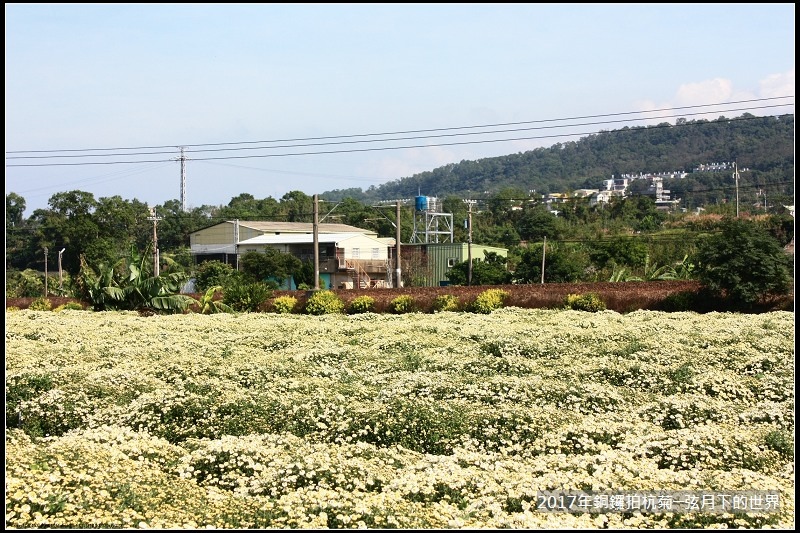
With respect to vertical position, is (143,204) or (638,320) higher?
(143,204)

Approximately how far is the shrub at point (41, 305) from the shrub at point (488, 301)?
16.3 metres

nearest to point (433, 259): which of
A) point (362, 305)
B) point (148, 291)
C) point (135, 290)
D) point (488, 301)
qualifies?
point (362, 305)

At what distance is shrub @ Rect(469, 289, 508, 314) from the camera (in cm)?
2995

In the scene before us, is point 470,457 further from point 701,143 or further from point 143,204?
point 701,143

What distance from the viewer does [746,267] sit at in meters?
28.1

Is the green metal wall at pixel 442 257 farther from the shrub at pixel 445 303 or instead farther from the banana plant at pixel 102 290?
the banana plant at pixel 102 290

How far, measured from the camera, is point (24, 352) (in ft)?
58.5

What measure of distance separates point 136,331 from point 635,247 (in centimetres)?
3756

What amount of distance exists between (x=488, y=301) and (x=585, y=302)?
11.3 ft

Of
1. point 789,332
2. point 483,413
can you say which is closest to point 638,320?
point 789,332

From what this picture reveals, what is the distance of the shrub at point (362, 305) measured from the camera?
3139 centimetres

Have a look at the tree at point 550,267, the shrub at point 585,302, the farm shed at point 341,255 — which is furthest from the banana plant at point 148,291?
→ the farm shed at point 341,255

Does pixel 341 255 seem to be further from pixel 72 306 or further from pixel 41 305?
pixel 72 306

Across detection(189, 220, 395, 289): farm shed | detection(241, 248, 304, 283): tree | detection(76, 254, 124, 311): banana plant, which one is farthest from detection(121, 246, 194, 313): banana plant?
detection(189, 220, 395, 289): farm shed
